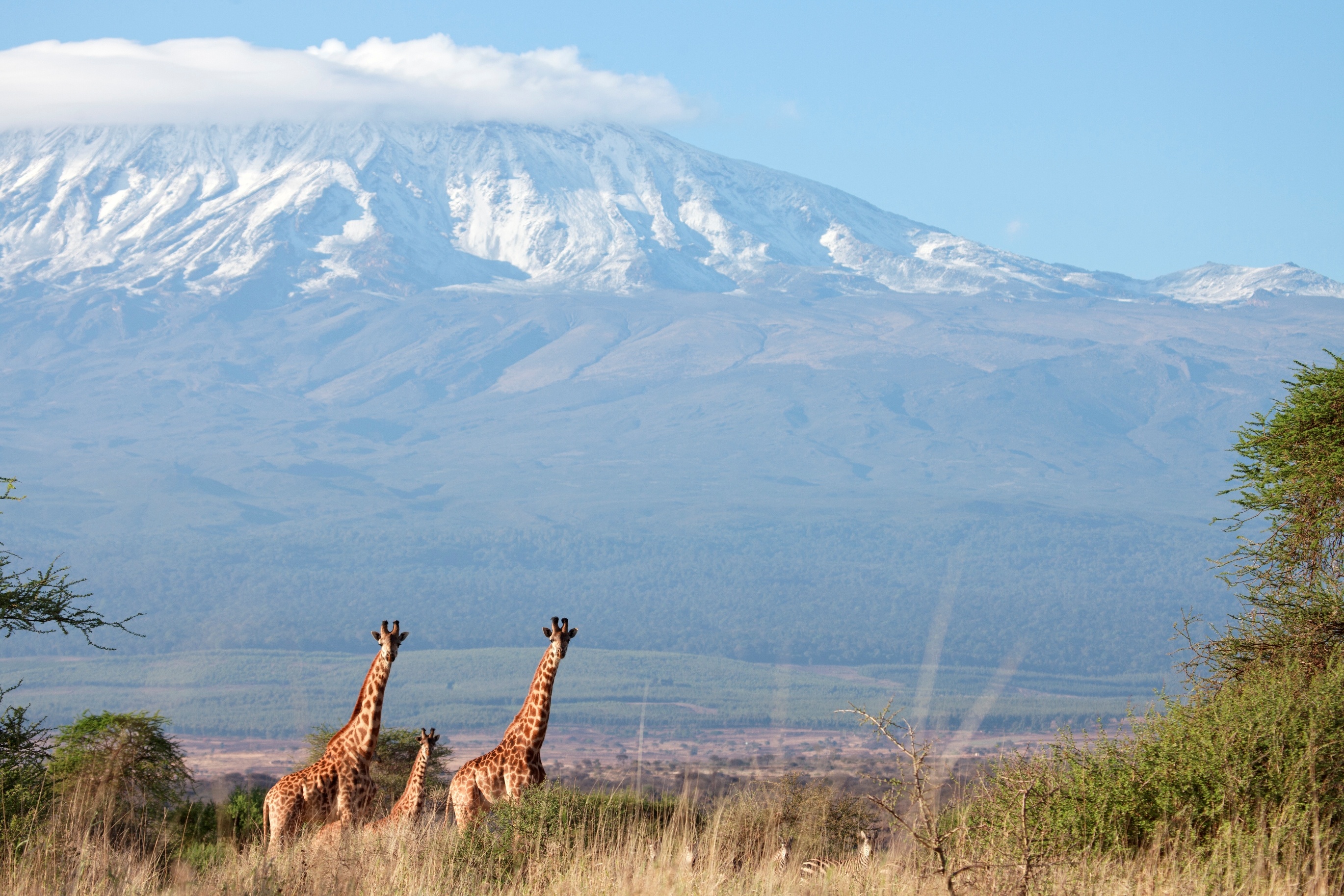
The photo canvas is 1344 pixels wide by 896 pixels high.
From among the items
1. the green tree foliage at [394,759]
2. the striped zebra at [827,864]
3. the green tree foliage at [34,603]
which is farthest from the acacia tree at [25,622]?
the green tree foliage at [394,759]

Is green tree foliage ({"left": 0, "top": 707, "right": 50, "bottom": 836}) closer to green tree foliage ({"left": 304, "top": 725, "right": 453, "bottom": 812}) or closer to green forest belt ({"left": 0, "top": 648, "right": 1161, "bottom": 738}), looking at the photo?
green tree foliage ({"left": 304, "top": 725, "right": 453, "bottom": 812})

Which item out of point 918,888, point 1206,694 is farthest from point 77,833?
point 1206,694

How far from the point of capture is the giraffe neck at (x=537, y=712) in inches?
564

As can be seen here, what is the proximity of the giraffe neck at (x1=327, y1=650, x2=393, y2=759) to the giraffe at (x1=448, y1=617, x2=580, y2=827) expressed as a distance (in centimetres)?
113

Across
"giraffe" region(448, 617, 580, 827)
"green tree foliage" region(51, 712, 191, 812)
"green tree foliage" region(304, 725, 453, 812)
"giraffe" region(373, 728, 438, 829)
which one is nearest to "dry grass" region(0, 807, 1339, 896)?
"giraffe" region(448, 617, 580, 827)

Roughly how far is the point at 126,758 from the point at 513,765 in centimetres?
971

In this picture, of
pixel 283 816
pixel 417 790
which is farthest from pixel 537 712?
pixel 283 816

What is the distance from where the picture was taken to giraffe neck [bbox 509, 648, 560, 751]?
14.3m

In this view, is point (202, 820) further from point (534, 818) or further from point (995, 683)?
point (995, 683)

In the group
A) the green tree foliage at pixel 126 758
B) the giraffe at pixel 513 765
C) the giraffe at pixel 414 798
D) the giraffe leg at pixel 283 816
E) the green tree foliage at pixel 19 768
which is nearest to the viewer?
the green tree foliage at pixel 19 768

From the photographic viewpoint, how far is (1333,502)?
17641 mm

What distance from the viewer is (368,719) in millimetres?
13594

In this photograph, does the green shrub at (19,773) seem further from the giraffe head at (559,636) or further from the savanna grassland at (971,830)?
the giraffe head at (559,636)

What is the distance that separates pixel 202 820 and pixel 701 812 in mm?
7621
